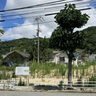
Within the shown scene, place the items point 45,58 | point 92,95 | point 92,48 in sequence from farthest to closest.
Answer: point 92,48 → point 45,58 → point 92,95

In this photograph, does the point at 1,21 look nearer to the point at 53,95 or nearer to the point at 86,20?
the point at 86,20

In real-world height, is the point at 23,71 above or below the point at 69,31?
below

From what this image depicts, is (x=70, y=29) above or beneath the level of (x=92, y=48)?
beneath

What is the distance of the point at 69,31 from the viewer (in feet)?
53.2

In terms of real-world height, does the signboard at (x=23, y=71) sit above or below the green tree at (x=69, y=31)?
below

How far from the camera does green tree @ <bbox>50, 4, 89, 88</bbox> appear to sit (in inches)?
617

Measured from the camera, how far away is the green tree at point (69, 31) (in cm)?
1566

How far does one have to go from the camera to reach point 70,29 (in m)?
16.2

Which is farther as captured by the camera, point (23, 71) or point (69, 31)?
point (23, 71)

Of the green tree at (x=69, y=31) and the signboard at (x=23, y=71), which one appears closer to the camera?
the green tree at (x=69, y=31)

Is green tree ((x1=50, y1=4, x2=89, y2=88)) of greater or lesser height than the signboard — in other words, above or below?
above

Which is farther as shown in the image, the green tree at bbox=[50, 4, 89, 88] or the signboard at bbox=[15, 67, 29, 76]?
the signboard at bbox=[15, 67, 29, 76]

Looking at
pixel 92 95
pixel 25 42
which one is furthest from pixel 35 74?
pixel 25 42

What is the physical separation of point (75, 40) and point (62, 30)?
1369 millimetres
